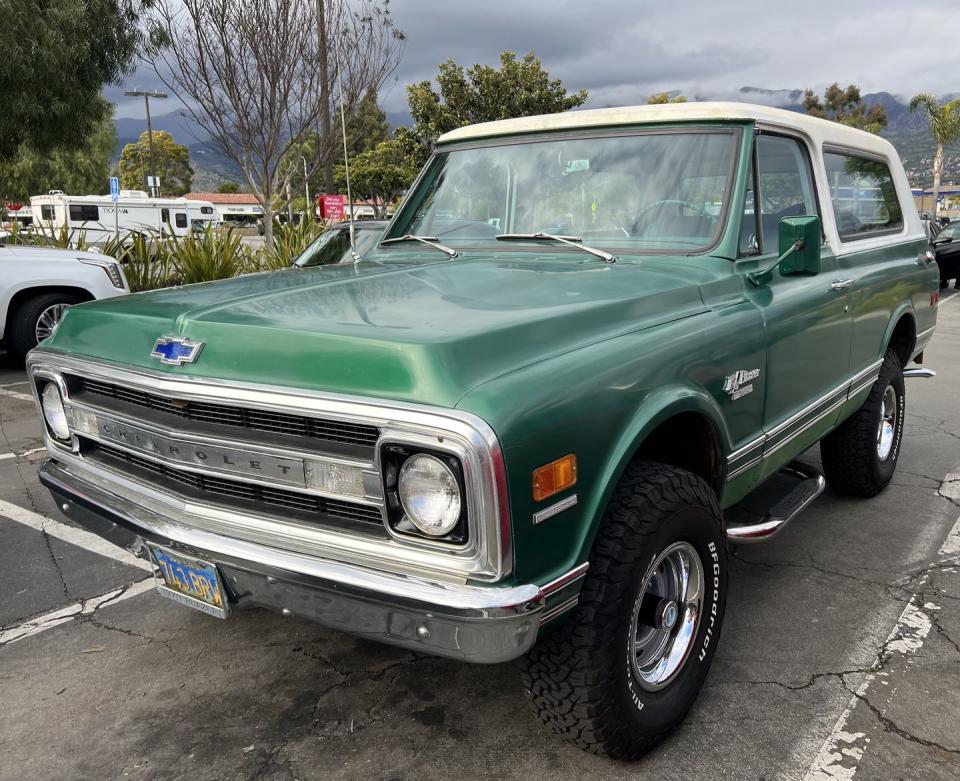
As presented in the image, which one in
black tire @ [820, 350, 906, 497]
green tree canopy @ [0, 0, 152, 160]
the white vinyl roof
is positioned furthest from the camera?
green tree canopy @ [0, 0, 152, 160]

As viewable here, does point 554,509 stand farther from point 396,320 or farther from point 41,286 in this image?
point 41,286

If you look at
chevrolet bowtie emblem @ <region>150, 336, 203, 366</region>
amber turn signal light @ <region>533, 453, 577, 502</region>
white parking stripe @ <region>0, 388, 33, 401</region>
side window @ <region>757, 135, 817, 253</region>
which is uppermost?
side window @ <region>757, 135, 817, 253</region>

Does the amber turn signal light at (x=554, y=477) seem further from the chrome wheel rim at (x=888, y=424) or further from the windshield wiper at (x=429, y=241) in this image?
the chrome wheel rim at (x=888, y=424)

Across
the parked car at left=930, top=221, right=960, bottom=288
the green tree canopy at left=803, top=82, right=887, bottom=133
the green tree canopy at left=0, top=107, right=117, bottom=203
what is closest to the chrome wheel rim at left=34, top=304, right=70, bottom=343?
the parked car at left=930, top=221, right=960, bottom=288

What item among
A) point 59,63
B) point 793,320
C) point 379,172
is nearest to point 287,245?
point 59,63

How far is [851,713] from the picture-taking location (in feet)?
8.95

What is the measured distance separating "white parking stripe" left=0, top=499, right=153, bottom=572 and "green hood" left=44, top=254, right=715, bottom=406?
5.07ft

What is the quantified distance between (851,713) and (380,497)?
1.80 metres

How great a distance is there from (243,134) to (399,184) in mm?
35997

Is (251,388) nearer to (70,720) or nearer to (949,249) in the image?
(70,720)

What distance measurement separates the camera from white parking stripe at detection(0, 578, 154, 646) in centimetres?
338

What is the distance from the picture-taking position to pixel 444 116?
28.1m

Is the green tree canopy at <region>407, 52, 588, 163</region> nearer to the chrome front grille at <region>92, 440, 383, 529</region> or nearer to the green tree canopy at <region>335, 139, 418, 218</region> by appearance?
the green tree canopy at <region>335, 139, 418, 218</region>

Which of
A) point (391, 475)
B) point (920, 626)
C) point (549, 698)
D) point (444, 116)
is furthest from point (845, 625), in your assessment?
point (444, 116)
